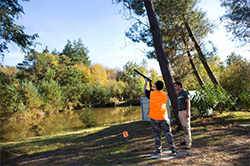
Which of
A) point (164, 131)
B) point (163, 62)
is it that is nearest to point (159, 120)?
point (164, 131)

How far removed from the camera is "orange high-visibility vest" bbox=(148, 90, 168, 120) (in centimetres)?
422

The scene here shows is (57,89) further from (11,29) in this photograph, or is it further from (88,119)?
(11,29)

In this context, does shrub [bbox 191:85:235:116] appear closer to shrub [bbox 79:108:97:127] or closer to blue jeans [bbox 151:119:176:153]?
blue jeans [bbox 151:119:176:153]

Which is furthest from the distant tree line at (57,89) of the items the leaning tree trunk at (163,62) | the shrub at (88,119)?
the leaning tree trunk at (163,62)

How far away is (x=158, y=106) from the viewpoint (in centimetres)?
425

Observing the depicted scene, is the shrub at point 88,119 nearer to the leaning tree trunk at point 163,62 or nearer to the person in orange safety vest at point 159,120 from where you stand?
the leaning tree trunk at point 163,62

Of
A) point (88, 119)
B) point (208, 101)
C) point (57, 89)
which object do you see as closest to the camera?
point (208, 101)

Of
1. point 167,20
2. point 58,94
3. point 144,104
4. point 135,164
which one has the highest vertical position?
point 167,20

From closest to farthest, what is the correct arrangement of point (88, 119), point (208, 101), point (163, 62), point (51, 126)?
point (163, 62) → point (208, 101) → point (88, 119) → point (51, 126)

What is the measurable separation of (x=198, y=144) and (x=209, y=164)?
4.70 feet

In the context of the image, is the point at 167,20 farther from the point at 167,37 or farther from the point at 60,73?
the point at 60,73

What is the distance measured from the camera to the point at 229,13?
999cm

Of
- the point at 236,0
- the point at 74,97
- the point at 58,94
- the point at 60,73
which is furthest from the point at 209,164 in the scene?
the point at 60,73

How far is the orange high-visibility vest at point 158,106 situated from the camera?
4223mm
